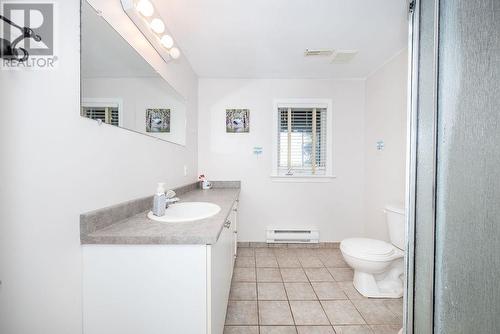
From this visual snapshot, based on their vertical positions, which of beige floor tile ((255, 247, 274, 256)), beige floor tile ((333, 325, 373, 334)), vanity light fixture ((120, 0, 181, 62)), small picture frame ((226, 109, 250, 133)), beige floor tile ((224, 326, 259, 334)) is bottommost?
beige floor tile ((333, 325, 373, 334))

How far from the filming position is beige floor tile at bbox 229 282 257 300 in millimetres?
1837

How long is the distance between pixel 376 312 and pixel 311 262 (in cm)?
85

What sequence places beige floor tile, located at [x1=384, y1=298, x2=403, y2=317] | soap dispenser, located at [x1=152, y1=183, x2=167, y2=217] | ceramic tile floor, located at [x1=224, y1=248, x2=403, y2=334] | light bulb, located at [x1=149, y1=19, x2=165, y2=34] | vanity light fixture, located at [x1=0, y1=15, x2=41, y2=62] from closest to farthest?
vanity light fixture, located at [x1=0, y1=15, x2=41, y2=62] < soap dispenser, located at [x1=152, y1=183, x2=167, y2=217] < light bulb, located at [x1=149, y1=19, x2=165, y2=34] < ceramic tile floor, located at [x1=224, y1=248, x2=403, y2=334] < beige floor tile, located at [x1=384, y1=298, x2=403, y2=317]

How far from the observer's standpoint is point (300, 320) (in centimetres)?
159

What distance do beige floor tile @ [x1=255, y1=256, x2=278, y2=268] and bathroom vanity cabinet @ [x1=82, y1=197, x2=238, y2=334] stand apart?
1587mm

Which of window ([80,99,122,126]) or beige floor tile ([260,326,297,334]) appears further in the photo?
beige floor tile ([260,326,297,334])

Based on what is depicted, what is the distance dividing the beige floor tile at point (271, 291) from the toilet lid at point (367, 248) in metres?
0.68

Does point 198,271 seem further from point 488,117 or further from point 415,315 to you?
point 488,117

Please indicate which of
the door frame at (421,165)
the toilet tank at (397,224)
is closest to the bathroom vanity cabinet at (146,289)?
the door frame at (421,165)

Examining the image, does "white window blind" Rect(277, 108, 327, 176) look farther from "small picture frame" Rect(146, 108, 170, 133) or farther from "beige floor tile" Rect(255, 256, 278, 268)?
"small picture frame" Rect(146, 108, 170, 133)

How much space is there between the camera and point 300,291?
1.94m

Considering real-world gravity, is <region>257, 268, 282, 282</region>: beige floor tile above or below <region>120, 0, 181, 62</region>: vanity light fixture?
below

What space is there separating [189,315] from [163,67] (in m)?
1.68

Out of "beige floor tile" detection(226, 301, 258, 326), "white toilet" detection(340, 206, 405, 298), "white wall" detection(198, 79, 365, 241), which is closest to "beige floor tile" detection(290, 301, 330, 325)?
"beige floor tile" detection(226, 301, 258, 326)
